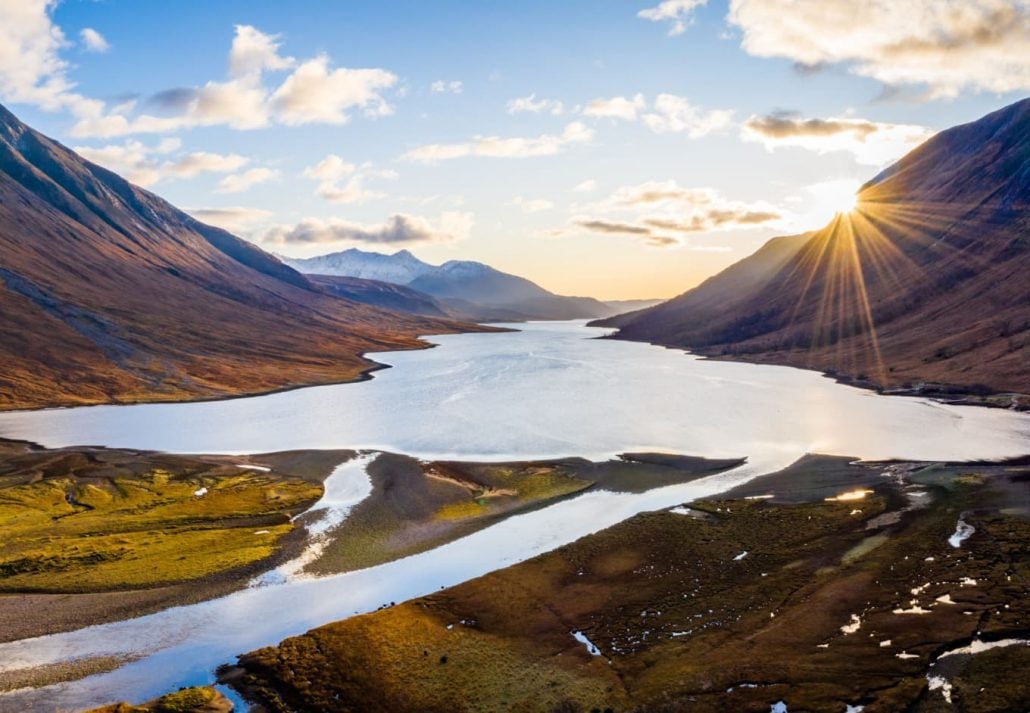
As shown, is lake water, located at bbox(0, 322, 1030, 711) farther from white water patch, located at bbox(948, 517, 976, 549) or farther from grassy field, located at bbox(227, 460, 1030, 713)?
white water patch, located at bbox(948, 517, 976, 549)

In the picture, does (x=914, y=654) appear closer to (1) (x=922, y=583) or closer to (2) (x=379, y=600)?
(1) (x=922, y=583)

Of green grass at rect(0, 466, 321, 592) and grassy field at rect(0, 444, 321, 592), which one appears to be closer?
green grass at rect(0, 466, 321, 592)

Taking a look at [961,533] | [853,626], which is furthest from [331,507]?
[961,533]

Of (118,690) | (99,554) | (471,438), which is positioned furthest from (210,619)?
(471,438)

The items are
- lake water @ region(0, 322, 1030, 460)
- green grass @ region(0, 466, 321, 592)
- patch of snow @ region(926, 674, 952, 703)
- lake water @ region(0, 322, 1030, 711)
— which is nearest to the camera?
patch of snow @ region(926, 674, 952, 703)

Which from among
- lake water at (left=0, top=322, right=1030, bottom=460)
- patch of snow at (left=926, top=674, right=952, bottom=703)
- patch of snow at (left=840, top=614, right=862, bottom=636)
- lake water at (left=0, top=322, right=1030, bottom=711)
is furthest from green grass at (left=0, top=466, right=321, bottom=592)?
patch of snow at (left=926, top=674, right=952, bottom=703)
